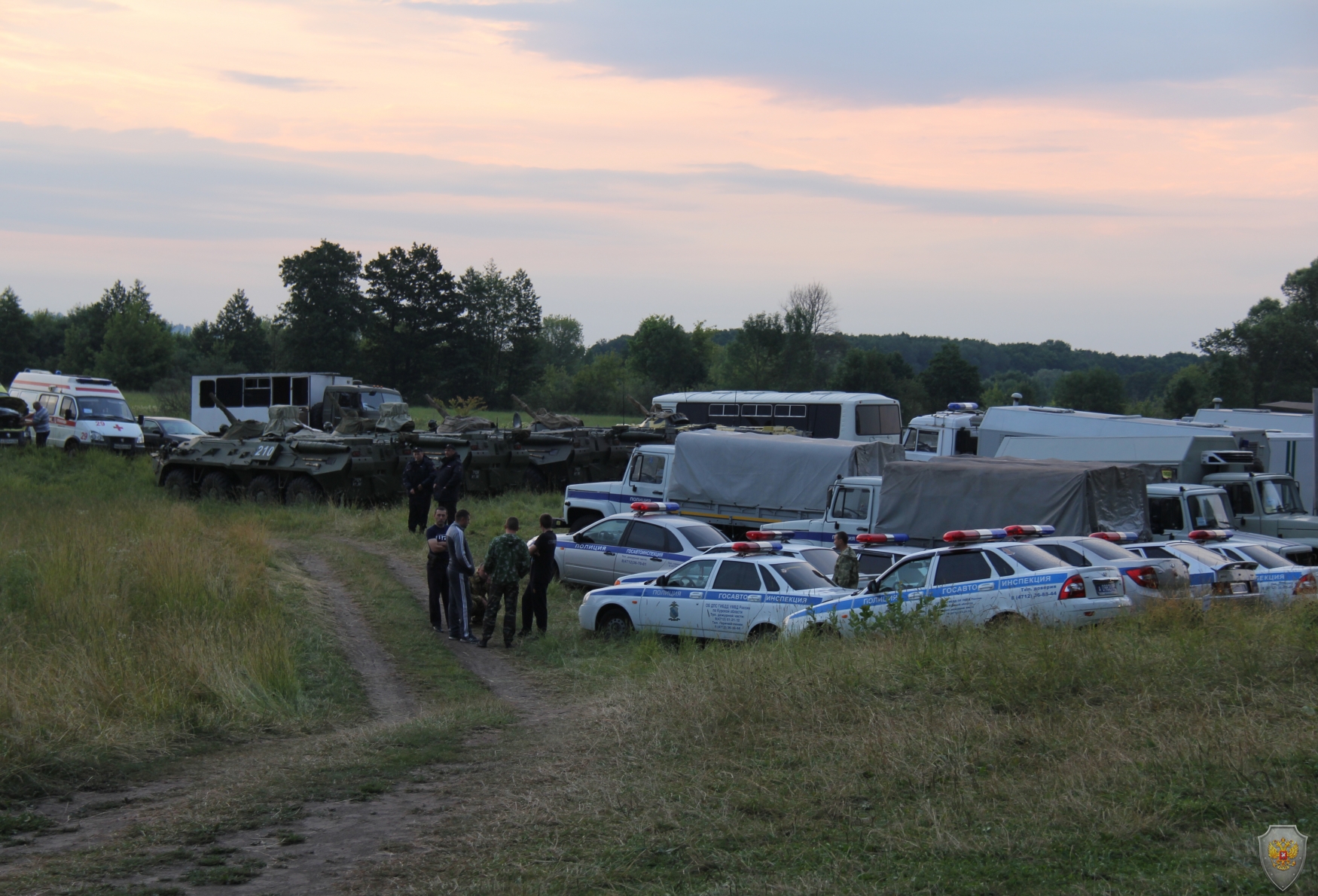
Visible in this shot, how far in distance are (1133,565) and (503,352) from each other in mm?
79615

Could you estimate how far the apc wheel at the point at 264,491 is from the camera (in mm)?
24422

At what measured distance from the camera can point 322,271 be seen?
74250 millimetres

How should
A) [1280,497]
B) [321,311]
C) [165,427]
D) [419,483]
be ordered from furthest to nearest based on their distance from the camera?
[321,311], [165,427], [419,483], [1280,497]

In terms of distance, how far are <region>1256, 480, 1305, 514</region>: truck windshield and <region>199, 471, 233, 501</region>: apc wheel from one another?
20473 mm

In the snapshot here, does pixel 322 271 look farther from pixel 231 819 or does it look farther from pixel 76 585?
pixel 231 819

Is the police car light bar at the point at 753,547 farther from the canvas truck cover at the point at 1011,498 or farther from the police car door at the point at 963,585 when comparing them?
the canvas truck cover at the point at 1011,498

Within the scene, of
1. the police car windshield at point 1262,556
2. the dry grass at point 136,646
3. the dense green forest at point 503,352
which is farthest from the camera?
the dense green forest at point 503,352

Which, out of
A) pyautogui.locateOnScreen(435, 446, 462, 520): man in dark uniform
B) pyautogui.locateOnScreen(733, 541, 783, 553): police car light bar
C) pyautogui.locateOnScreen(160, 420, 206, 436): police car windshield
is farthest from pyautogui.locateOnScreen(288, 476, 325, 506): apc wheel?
pyautogui.locateOnScreen(733, 541, 783, 553): police car light bar

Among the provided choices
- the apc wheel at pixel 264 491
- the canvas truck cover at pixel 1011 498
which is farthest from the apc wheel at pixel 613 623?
the apc wheel at pixel 264 491

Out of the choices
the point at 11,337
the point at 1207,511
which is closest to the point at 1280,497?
the point at 1207,511

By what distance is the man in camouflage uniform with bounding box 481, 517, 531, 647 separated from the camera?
13.2 metres

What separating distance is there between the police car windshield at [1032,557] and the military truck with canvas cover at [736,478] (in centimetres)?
672

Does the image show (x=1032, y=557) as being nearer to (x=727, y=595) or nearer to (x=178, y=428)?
(x=727, y=595)

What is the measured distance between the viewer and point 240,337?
271 ft
